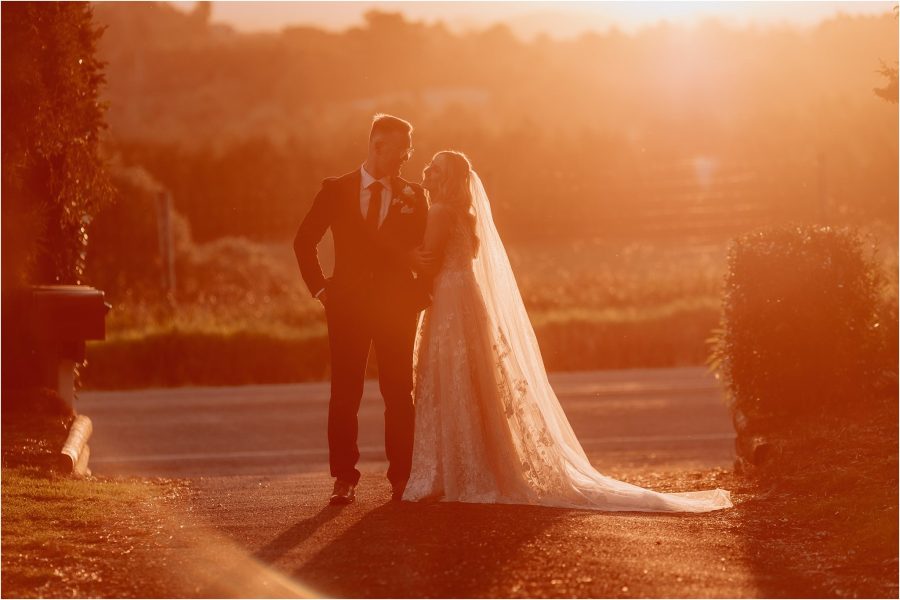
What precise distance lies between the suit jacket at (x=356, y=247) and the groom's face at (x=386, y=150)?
123 mm

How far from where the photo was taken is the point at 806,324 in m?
10.4

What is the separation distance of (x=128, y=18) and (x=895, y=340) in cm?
9964

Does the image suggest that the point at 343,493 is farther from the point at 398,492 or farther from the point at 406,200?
the point at 406,200

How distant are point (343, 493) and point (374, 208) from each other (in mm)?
1634

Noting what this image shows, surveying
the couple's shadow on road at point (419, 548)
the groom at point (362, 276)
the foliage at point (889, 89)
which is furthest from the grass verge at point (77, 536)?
the foliage at point (889, 89)

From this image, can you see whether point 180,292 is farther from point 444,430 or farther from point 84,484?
point 444,430

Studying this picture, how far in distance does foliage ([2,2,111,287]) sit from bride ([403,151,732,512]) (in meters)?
4.14

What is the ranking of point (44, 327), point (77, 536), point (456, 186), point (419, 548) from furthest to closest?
1. point (44, 327)
2. point (456, 186)
3. point (77, 536)
4. point (419, 548)

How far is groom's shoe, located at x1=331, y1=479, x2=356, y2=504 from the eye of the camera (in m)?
8.31

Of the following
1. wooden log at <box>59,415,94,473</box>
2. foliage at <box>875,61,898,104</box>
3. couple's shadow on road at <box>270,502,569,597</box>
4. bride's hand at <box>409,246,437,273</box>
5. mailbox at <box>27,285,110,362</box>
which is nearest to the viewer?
couple's shadow on road at <box>270,502,569,597</box>

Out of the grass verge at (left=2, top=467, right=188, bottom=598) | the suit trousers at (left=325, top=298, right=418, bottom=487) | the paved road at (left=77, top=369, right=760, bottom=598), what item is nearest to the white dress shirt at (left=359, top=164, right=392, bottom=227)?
the suit trousers at (left=325, top=298, right=418, bottom=487)

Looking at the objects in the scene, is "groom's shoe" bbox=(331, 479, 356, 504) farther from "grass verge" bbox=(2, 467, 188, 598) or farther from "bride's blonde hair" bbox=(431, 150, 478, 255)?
"bride's blonde hair" bbox=(431, 150, 478, 255)

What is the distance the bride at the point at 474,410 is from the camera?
833cm

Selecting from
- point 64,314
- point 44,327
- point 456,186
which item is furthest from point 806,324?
point 44,327
